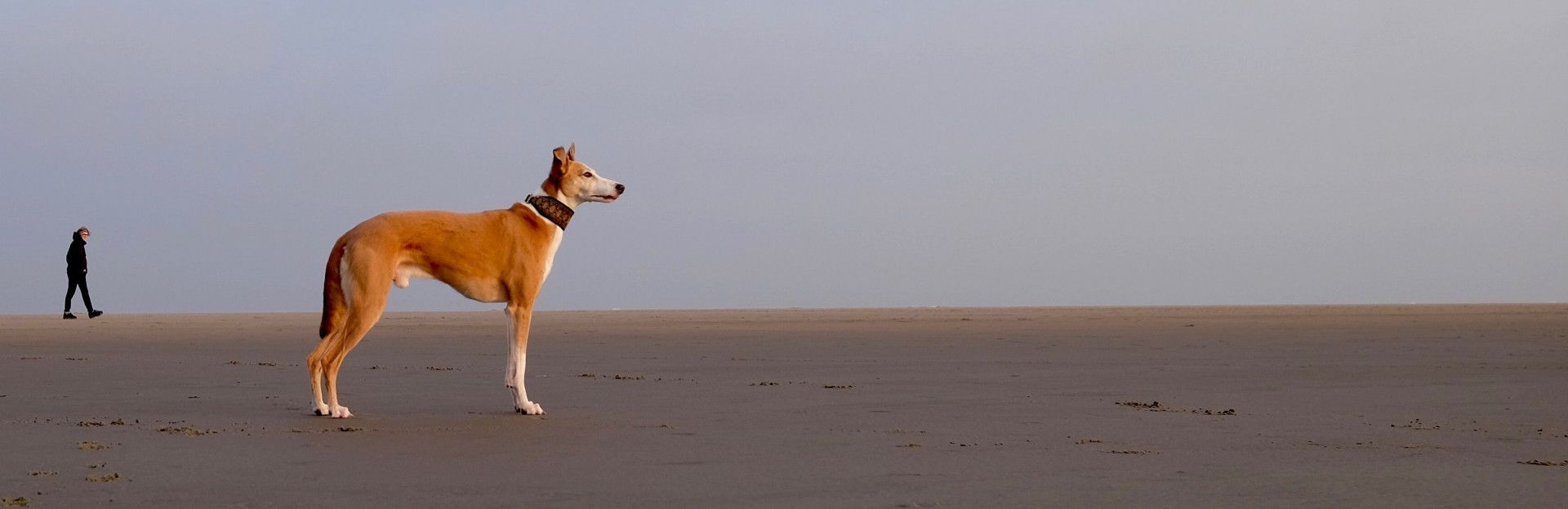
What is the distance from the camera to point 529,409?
25.5 feet

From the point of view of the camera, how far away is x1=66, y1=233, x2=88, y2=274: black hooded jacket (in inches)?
971

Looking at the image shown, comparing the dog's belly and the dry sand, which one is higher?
the dog's belly

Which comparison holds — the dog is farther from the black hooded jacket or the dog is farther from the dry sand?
the black hooded jacket

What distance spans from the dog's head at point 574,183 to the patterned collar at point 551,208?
69 millimetres

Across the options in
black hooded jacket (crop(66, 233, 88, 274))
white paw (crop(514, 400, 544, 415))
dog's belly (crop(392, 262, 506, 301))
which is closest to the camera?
white paw (crop(514, 400, 544, 415))

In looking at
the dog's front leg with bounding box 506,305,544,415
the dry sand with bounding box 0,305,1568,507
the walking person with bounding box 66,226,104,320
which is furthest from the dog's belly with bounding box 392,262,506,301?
the walking person with bounding box 66,226,104,320

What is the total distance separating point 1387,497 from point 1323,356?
9.30 m

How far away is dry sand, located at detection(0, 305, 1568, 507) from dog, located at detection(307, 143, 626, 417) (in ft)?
1.30

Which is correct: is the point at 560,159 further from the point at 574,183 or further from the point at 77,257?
the point at 77,257

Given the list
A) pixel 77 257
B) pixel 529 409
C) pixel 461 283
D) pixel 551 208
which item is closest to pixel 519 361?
pixel 529 409

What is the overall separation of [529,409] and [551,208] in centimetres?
135

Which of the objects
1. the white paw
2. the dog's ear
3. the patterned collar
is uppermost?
the dog's ear

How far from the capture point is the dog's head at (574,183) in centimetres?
865

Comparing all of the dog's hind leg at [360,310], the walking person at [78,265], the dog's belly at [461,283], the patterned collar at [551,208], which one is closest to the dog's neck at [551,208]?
the patterned collar at [551,208]
